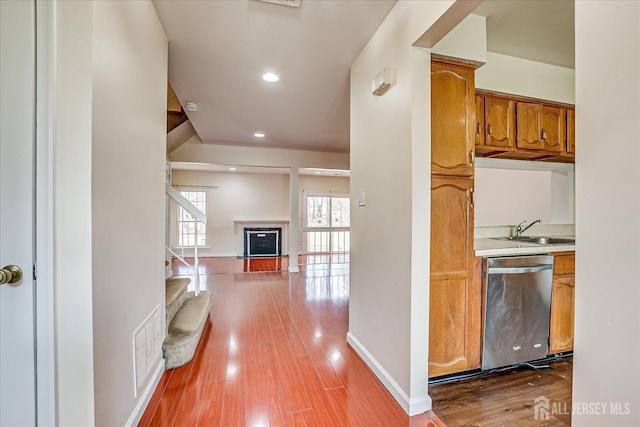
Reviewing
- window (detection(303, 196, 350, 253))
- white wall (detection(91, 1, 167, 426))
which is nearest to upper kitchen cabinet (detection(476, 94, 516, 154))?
white wall (detection(91, 1, 167, 426))

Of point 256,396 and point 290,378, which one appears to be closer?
point 256,396

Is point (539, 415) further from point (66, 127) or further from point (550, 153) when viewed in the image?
point (66, 127)

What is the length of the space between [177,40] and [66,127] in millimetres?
1471

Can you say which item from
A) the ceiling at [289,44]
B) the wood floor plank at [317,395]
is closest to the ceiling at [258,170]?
the ceiling at [289,44]

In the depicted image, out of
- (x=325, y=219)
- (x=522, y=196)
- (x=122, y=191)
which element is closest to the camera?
(x=122, y=191)

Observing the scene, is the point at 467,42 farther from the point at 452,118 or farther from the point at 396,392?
the point at 396,392

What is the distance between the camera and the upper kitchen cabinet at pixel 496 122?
210 centimetres

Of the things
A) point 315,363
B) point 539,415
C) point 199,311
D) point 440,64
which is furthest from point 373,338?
point 440,64

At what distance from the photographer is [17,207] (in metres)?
0.88

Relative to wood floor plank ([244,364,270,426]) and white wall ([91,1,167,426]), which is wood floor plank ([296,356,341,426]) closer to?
wood floor plank ([244,364,270,426])

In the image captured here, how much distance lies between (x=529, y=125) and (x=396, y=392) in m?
2.41

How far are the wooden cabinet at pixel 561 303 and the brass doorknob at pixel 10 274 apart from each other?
2983mm

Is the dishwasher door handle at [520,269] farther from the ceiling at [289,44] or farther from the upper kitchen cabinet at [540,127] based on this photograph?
the ceiling at [289,44]

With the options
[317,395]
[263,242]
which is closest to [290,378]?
[317,395]
